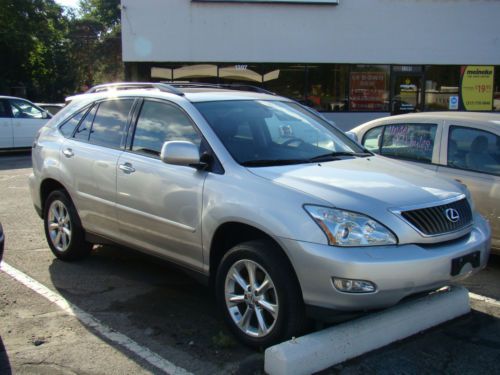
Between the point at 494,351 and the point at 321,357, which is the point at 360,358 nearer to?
the point at 321,357

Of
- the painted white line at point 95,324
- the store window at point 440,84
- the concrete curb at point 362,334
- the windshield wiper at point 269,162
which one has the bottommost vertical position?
the painted white line at point 95,324

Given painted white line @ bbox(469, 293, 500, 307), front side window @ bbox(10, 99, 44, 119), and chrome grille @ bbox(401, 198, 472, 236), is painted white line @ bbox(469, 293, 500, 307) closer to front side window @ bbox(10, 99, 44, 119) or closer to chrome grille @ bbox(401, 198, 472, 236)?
chrome grille @ bbox(401, 198, 472, 236)

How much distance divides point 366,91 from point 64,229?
15.3 m

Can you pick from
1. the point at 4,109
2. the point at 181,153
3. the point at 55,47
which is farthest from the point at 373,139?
the point at 55,47

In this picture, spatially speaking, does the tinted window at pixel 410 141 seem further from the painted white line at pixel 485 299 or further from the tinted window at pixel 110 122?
the tinted window at pixel 110 122

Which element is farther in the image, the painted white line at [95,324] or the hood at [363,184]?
the painted white line at [95,324]

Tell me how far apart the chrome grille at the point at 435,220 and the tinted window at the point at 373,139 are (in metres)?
2.73

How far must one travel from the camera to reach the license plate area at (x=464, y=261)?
11.2 ft

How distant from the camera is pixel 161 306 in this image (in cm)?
443

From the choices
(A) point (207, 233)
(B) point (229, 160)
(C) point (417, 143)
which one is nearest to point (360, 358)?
(A) point (207, 233)

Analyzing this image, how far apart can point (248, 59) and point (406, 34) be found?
545cm

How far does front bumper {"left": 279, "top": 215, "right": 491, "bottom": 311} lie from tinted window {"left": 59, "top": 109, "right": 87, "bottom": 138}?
299cm

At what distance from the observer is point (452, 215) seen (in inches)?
142

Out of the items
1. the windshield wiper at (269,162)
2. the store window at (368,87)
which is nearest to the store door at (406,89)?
the store window at (368,87)
